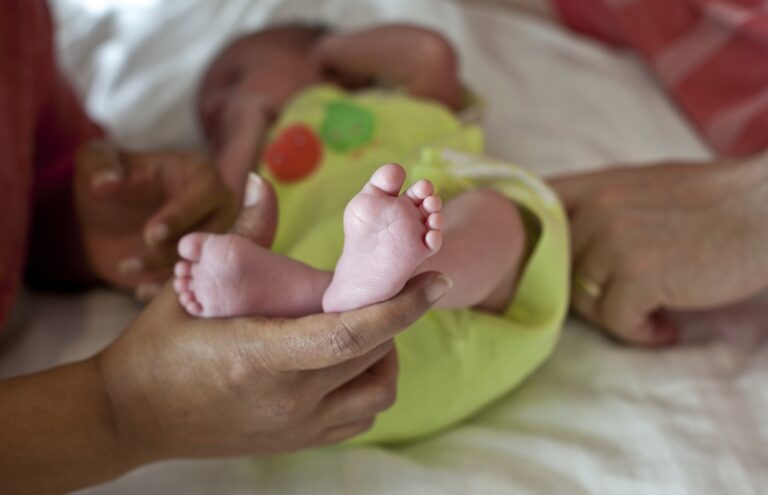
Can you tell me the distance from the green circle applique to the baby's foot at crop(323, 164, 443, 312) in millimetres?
423

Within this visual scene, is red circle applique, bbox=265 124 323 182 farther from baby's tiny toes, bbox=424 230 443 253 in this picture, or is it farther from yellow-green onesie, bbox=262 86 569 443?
baby's tiny toes, bbox=424 230 443 253

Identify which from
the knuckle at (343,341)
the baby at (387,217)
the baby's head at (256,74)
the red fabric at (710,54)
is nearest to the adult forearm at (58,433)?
the baby at (387,217)

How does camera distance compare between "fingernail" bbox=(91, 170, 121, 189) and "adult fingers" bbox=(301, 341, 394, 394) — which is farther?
"fingernail" bbox=(91, 170, 121, 189)

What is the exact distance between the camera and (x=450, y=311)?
65cm

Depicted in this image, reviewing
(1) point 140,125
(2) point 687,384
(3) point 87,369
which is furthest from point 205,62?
(2) point 687,384

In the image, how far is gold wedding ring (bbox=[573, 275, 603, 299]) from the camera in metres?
0.75

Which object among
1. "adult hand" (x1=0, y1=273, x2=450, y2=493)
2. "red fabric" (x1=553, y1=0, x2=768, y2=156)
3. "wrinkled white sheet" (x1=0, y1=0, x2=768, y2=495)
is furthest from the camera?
"red fabric" (x1=553, y1=0, x2=768, y2=156)

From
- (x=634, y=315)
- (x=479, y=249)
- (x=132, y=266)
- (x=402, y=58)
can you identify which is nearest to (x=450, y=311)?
(x=479, y=249)

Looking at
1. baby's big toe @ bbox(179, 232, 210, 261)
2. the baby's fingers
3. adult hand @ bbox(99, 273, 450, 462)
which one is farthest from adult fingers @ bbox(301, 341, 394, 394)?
the baby's fingers

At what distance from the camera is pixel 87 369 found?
549 mm

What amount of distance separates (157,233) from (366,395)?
10.0 inches

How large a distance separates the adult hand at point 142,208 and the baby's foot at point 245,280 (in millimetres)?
154

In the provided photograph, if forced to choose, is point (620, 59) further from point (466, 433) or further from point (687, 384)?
point (466, 433)

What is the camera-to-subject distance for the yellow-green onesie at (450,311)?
0.64 m
